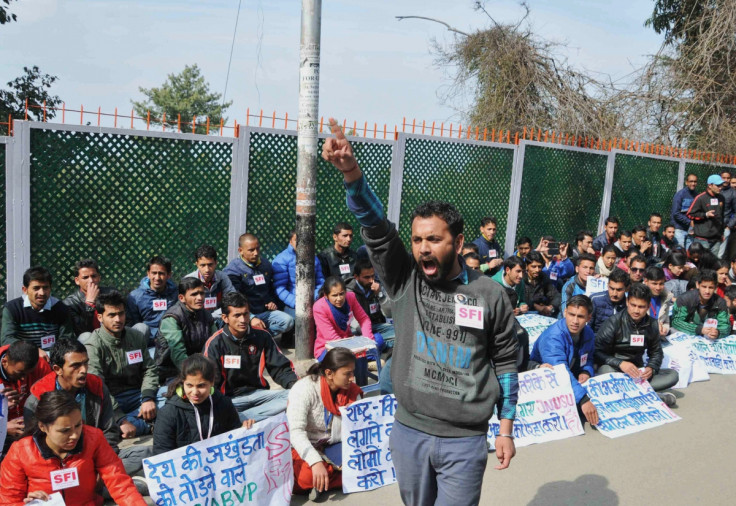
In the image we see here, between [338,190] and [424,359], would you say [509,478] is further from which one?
[338,190]

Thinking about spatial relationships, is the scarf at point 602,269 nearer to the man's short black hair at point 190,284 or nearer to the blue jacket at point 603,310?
the blue jacket at point 603,310

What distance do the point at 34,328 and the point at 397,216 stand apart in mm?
5302

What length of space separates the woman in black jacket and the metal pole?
239cm

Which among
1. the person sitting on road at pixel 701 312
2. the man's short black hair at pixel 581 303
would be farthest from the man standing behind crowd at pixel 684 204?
the man's short black hair at pixel 581 303

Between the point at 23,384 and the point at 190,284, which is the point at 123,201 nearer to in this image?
the point at 190,284

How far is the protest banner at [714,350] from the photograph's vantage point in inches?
322

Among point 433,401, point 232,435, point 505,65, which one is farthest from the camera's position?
point 505,65

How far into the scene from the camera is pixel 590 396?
249 inches

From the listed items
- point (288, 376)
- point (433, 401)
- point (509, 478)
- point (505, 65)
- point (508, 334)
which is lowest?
point (509, 478)

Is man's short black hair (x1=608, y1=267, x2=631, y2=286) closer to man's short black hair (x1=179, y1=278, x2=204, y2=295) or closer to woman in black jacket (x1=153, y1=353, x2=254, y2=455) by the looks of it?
man's short black hair (x1=179, y1=278, x2=204, y2=295)

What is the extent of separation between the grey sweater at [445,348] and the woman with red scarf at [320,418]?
6.03 ft

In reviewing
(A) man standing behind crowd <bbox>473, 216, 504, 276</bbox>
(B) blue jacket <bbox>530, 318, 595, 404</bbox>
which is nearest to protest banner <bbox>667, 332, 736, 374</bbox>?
(B) blue jacket <bbox>530, 318, 595, 404</bbox>

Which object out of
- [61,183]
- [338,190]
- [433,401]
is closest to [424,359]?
[433,401]

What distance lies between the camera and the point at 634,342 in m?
6.89
